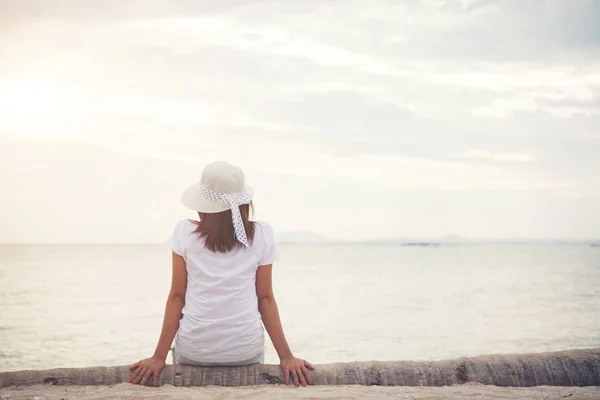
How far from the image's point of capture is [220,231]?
4227 mm

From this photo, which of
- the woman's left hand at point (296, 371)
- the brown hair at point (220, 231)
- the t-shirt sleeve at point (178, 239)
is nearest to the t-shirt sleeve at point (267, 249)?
the brown hair at point (220, 231)

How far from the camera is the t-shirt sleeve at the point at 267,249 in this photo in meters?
4.34

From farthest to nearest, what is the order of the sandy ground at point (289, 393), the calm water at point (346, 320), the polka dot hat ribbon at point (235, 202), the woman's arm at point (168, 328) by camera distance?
1. the calm water at point (346, 320)
2. the woman's arm at point (168, 328)
3. the polka dot hat ribbon at point (235, 202)
4. the sandy ground at point (289, 393)

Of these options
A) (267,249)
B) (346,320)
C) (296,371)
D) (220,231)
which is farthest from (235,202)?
(346,320)

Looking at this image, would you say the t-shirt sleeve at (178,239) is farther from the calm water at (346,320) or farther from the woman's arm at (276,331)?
the calm water at (346,320)

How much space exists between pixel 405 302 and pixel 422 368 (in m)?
25.1

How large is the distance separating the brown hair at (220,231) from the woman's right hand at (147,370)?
0.89 meters

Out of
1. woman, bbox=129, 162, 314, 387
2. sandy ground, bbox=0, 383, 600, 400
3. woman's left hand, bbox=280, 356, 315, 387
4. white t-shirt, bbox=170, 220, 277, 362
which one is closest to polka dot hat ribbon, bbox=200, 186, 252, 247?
woman, bbox=129, 162, 314, 387

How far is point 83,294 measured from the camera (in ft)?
103

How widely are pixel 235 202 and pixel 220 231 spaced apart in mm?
230

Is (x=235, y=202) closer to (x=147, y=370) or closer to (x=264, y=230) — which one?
(x=264, y=230)

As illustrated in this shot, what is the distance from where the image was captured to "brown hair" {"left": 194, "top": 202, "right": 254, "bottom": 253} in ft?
13.8

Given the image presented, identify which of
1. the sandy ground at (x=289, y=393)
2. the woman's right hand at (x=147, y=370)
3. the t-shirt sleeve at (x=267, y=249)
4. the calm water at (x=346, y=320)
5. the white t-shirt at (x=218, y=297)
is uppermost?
the calm water at (x=346, y=320)

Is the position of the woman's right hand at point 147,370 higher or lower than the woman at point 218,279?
lower
